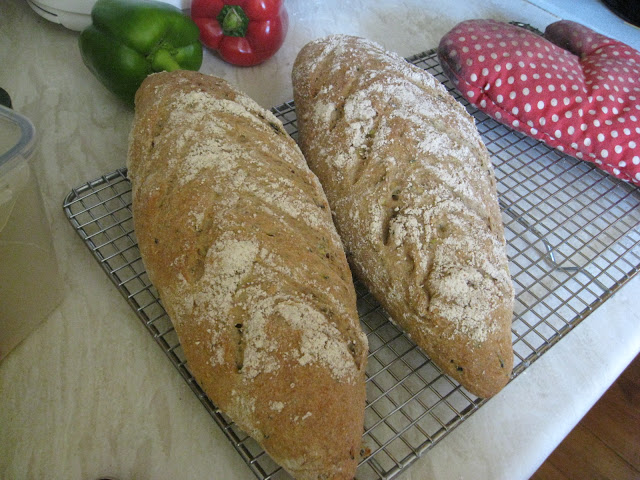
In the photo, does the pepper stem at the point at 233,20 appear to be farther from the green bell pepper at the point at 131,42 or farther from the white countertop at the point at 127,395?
the white countertop at the point at 127,395

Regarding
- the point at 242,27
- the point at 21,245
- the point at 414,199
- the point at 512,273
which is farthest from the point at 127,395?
the point at 242,27

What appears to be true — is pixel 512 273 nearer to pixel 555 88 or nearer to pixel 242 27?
pixel 555 88

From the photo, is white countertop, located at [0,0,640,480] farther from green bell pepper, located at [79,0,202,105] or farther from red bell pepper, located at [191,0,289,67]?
red bell pepper, located at [191,0,289,67]

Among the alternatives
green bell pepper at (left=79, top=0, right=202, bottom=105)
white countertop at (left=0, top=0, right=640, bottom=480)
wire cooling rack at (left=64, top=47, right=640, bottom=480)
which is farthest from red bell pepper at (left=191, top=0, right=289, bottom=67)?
white countertop at (left=0, top=0, right=640, bottom=480)

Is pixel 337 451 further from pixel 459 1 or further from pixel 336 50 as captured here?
pixel 459 1

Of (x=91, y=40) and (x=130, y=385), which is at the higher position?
(x=91, y=40)

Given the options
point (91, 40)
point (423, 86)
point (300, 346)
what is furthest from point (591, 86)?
point (91, 40)

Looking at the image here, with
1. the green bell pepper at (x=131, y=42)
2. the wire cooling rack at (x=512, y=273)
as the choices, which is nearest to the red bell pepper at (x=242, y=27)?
the green bell pepper at (x=131, y=42)
